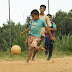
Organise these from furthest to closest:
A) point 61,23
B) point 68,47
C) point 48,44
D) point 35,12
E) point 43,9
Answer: point 61,23 → point 68,47 → point 48,44 → point 43,9 → point 35,12

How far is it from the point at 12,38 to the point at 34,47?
154 inches

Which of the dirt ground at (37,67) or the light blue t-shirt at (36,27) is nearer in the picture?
the dirt ground at (37,67)

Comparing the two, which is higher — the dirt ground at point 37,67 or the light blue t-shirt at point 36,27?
the light blue t-shirt at point 36,27

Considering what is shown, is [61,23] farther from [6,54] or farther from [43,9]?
[43,9]

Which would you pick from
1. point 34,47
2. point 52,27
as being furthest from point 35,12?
point 52,27

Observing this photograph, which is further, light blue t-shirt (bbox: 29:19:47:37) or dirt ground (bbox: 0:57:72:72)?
light blue t-shirt (bbox: 29:19:47:37)

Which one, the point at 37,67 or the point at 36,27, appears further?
the point at 36,27

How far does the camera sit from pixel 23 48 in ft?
29.5

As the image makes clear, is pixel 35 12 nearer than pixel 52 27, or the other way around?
pixel 35 12

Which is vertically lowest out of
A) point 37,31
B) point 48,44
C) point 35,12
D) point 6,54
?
point 6,54

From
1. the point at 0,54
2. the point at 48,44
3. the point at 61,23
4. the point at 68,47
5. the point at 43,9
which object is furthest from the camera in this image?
the point at 61,23

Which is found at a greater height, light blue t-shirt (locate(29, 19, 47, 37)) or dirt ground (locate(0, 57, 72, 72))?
light blue t-shirt (locate(29, 19, 47, 37))

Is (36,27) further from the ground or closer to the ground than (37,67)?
further from the ground

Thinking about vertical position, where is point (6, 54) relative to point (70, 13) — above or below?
below
